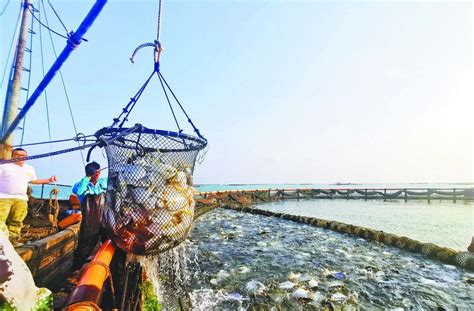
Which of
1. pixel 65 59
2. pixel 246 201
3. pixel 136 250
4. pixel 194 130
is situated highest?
pixel 65 59

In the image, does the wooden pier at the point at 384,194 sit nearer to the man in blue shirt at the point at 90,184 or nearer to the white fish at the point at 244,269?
the white fish at the point at 244,269

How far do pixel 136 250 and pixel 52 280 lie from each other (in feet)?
12.8

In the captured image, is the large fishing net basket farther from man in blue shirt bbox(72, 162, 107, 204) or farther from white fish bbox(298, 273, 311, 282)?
white fish bbox(298, 273, 311, 282)

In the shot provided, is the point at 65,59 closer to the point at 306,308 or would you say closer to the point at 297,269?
the point at 306,308

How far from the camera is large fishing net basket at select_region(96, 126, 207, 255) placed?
2615mm

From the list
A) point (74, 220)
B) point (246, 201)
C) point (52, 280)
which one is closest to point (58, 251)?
point (52, 280)

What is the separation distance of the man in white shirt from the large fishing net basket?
10.9 ft

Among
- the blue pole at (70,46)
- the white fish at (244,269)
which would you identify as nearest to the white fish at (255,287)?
the white fish at (244,269)

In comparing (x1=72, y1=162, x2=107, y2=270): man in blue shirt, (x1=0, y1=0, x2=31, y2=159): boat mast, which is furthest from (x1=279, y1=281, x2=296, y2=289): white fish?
(x1=0, y1=0, x2=31, y2=159): boat mast

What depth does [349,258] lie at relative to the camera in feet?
29.9

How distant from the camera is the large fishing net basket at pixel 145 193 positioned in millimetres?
2615

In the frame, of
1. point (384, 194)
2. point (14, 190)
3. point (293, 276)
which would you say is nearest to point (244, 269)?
point (293, 276)

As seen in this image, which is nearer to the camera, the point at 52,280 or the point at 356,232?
the point at 52,280

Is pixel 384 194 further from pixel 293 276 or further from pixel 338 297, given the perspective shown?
pixel 338 297
